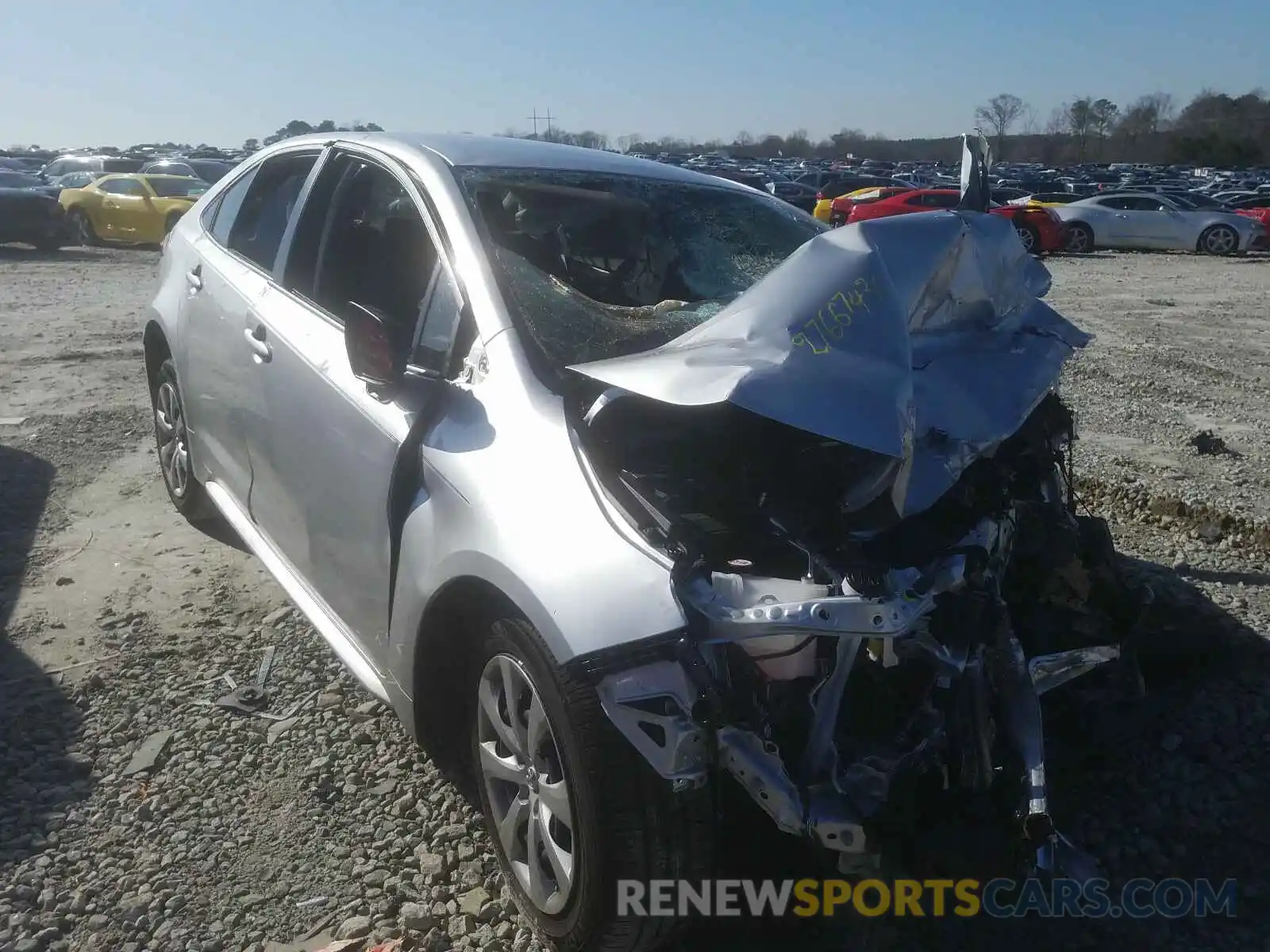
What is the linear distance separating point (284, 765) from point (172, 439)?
230cm

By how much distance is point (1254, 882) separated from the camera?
8.46 ft

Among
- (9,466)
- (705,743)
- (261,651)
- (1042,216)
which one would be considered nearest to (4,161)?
(1042,216)

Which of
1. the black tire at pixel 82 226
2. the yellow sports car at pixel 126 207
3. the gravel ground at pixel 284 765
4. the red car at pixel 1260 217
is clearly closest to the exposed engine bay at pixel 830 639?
the gravel ground at pixel 284 765

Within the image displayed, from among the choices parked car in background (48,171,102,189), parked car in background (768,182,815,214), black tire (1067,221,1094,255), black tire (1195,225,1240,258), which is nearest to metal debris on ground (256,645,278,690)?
parked car in background (48,171,102,189)

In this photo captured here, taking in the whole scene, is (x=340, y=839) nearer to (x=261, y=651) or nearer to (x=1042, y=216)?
(x=261, y=651)

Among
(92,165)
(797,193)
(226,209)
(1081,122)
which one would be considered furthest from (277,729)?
(1081,122)

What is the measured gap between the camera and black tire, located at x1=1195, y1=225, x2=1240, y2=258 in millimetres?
21906

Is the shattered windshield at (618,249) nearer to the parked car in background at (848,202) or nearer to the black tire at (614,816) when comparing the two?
the black tire at (614,816)

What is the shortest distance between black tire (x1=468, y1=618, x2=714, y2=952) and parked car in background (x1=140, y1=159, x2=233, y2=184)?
Answer: 26043 mm

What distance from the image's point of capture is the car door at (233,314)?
3.69m

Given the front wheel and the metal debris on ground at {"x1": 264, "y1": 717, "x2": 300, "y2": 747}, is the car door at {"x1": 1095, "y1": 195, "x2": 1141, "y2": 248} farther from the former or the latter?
the metal debris on ground at {"x1": 264, "y1": 717, "x2": 300, "y2": 747}

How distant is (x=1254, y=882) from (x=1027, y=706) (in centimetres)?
96

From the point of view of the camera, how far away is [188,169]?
27.1 m

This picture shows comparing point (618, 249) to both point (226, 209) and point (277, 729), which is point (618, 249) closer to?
point (277, 729)
